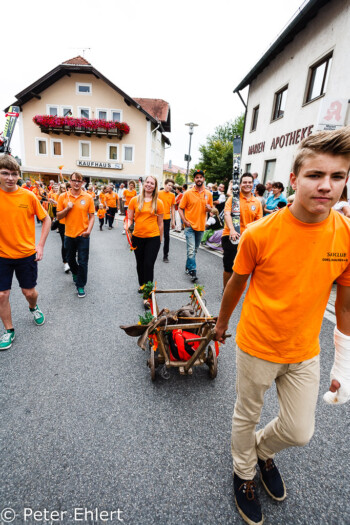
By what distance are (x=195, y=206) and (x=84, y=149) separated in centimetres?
2787

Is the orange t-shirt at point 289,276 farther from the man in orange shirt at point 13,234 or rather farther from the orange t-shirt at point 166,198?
the orange t-shirt at point 166,198

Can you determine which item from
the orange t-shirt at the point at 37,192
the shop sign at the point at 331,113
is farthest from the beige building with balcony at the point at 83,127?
the shop sign at the point at 331,113

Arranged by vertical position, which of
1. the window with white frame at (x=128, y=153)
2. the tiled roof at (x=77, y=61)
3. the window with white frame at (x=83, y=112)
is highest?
the tiled roof at (x=77, y=61)

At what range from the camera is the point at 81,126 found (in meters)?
27.1

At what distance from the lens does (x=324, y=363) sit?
3217mm

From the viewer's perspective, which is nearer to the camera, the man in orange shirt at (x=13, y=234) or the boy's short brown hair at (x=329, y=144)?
the boy's short brown hair at (x=329, y=144)

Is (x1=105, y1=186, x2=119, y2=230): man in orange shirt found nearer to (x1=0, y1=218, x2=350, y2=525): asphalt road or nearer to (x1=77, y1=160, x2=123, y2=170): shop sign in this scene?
(x1=0, y1=218, x2=350, y2=525): asphalt road

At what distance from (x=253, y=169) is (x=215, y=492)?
14.8 metres

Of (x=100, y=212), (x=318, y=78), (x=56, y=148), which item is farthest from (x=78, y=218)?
(x=56, y=148)

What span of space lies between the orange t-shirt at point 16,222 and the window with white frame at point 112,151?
28461 mm

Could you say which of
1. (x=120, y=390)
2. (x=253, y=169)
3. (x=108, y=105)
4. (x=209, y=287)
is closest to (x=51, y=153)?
(x=108, y=105)

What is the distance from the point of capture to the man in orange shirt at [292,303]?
126 centimetres

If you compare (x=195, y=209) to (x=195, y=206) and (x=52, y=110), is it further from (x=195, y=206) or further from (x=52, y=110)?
(x=52, y=110)

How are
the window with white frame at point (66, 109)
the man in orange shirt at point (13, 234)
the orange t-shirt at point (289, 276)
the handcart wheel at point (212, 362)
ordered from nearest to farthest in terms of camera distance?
1. the orange t-shirt at point (289, 276)
2. the handcart wheel at point (212, 362)
3. the man in orange shirt at point (13, 234)
4. the window with white frame at point (66, 109)
